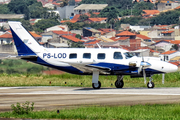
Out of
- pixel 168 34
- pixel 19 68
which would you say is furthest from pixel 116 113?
pixel 168 34

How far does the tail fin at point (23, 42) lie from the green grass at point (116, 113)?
1240 centimetres

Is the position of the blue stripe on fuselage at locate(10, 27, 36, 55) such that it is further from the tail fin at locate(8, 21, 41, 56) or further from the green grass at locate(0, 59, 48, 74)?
the green grass at locate(0, 59, 48, 74)

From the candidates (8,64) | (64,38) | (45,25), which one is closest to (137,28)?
(45,25)

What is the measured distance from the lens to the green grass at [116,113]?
17.1 m

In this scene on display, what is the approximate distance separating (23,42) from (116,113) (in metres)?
14.8

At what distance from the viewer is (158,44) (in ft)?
481

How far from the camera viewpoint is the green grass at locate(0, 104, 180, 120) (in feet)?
56.2

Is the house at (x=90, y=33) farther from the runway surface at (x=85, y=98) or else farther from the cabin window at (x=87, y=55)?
the runway surface at (x=85, y=98)

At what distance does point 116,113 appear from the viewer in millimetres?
17891

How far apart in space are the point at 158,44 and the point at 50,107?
5087 inches

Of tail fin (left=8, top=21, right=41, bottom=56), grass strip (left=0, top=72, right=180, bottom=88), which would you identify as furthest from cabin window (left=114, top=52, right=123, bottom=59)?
grass strip (left=0, top=72, right=180, bottom=88)

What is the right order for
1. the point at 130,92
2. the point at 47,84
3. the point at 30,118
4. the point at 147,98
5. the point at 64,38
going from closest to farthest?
the point at 30,118
the point at 147,98
the point at 130,92
the point at 47,84
the point at 64,38

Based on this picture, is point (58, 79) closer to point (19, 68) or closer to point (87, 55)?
point (19, 68)

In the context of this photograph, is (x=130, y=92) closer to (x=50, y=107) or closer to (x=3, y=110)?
(x=50, y=107)
